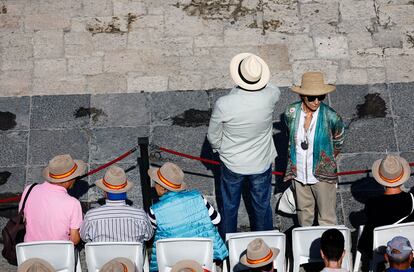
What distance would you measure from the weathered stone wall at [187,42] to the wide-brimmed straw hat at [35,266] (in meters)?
3.64

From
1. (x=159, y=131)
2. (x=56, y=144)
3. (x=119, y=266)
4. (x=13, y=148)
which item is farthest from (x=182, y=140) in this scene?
(x=119, y=266)

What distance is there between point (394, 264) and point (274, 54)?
445cm

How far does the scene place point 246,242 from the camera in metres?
7.07

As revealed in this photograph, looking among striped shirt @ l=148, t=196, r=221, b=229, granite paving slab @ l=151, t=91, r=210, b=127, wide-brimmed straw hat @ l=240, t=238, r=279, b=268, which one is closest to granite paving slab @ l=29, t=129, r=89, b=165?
granite paving slab @ l=151, t=91, r=210, b=127

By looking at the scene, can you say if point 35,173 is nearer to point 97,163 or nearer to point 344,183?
point 97,163

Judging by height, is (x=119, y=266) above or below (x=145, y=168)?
below

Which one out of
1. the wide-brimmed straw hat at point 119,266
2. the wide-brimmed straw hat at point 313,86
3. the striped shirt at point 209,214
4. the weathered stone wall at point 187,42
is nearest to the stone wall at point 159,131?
the weathered stone wall at point 187,42

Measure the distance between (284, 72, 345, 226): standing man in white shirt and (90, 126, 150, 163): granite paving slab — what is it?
7.44ft

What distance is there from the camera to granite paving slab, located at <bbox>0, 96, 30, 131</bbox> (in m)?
9.53

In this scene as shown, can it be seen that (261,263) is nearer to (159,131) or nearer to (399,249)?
(399,249)

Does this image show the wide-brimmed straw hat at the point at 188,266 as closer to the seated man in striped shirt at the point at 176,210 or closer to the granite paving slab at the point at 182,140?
the seated man in striped shirt at the point at 176,210

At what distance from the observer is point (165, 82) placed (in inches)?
395

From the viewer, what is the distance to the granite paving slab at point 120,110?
9.54m

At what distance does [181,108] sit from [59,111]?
4.72 ft
